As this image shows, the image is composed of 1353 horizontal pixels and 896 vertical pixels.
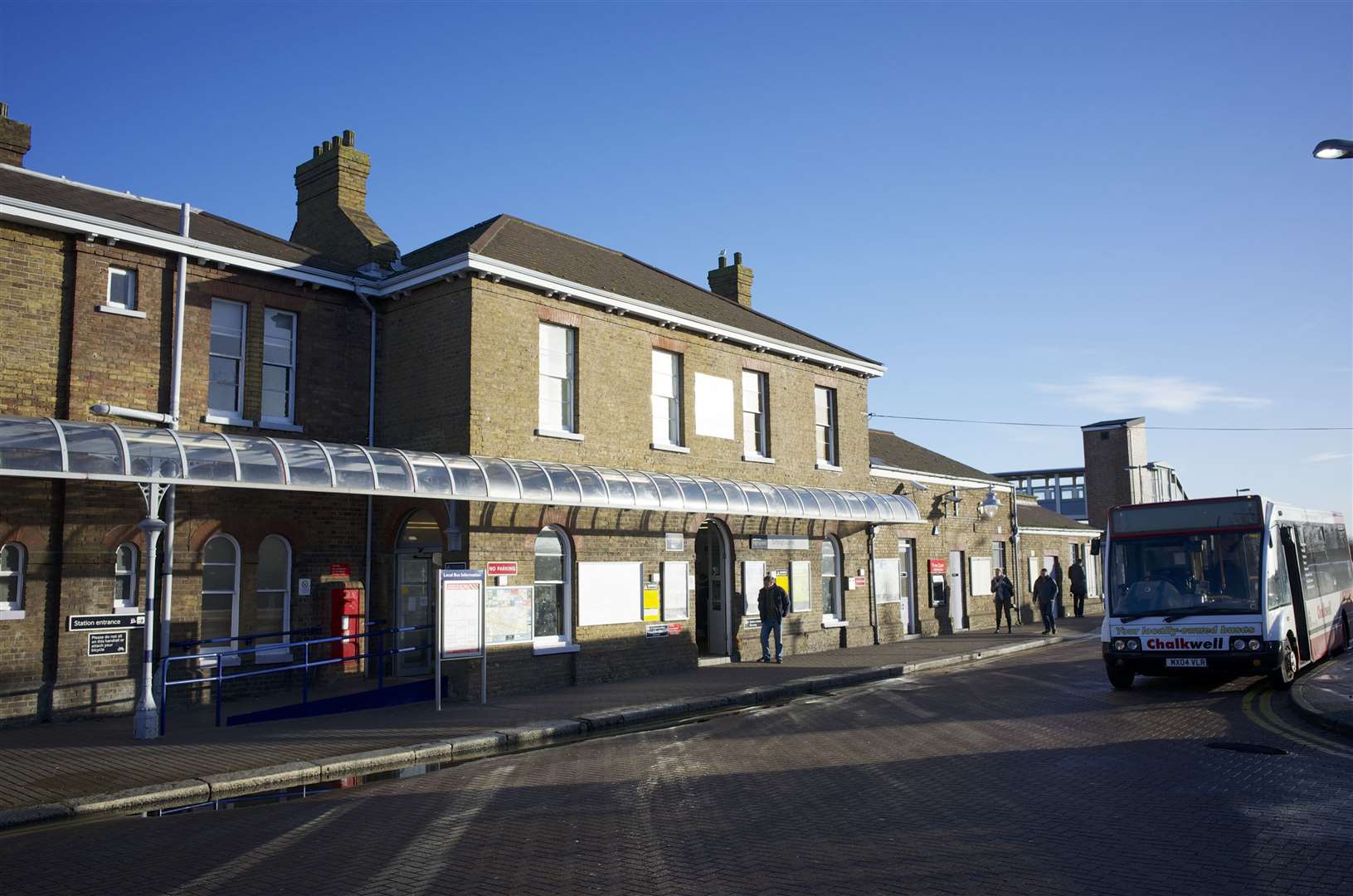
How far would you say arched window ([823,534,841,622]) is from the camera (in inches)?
944

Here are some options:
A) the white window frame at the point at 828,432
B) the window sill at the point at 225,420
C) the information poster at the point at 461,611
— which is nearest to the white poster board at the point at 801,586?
the white window frame at the point at 828,432

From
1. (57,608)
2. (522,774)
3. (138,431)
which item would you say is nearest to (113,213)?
(138,431)

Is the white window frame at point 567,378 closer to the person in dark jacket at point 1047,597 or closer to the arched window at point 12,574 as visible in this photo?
the arched window at point 12,574

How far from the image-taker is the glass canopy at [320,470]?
39.0 feet

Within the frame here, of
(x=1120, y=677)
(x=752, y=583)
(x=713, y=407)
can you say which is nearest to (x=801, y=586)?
(x=752, y=583)

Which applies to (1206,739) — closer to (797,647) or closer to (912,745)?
(912,745)

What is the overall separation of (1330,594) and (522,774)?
16.0 m

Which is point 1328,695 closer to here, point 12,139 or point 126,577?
point 126,577

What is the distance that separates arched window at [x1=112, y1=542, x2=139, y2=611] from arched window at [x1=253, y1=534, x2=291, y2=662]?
181 cm

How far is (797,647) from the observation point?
73.4ft

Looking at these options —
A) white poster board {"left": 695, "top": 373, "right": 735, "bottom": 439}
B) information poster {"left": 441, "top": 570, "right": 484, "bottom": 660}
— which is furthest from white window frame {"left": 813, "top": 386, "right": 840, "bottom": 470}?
information poster {"left": 441, "top": 570, "right": 484, "bottom": 660}

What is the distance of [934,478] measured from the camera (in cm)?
2877

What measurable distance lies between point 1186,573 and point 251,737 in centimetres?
1357

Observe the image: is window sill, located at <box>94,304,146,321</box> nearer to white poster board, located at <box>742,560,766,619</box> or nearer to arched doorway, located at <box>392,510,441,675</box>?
arched doorway, located at <box>392,510,441,675</box>
